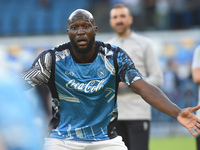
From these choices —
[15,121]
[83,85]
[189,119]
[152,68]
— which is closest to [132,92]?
[152,68]

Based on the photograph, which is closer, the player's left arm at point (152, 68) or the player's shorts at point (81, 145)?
the player's shorts at point (81, 145)

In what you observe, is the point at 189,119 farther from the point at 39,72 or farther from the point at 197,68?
the point at 197,68

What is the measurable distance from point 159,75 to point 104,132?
8.19 ft

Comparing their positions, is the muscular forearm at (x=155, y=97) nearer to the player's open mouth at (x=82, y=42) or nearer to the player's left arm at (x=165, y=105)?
the player's left arm at (x=165, y=105)

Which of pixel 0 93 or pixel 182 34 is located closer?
pixel 0 93

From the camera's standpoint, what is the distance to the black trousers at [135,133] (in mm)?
6348

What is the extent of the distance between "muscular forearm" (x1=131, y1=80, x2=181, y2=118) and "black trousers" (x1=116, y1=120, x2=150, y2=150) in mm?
2248

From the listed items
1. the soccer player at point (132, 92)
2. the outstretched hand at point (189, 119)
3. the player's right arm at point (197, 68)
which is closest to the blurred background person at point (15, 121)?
the outstretched hand at point (189, 119)

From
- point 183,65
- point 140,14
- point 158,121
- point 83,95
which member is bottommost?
point 158,121

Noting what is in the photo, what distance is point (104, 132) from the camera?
14.1 ft

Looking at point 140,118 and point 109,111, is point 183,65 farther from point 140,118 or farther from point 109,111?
point 109,111

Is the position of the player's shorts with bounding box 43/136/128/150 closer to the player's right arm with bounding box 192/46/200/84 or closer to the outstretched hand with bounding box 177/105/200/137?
the outstretched hand with bounding box 177/105/200/137

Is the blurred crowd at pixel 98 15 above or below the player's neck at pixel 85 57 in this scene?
below

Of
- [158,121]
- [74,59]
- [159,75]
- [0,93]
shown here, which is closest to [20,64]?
[158,121]
